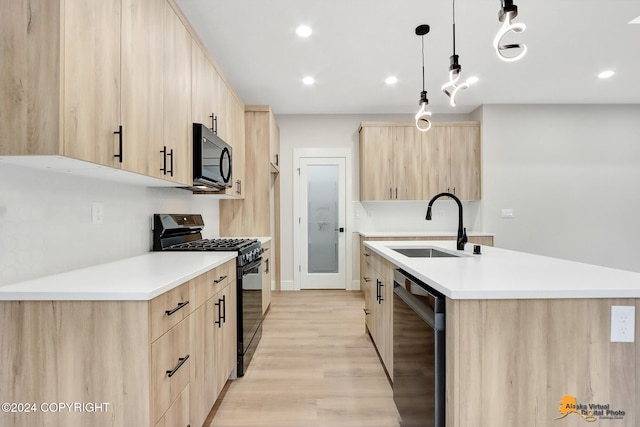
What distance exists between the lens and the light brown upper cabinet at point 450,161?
14.5 feet

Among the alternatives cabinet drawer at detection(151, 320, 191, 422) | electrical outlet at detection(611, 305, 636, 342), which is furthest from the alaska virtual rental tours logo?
cabinet drawer at detection(151, 320, 191, 422)

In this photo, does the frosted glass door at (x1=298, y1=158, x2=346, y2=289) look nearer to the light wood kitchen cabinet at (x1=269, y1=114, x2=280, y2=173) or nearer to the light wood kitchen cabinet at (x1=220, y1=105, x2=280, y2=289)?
the light wood kitchen cabinet at (x1=269, y1=114, x2=280, y2=173)

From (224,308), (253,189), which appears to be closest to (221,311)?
(224,308)

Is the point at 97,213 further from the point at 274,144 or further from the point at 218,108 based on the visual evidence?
the point at 274,144

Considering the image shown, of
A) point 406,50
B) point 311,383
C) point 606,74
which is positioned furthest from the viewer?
point 606,74

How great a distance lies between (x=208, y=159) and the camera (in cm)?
232

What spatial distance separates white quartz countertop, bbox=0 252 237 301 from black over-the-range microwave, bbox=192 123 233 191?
75 centimetres

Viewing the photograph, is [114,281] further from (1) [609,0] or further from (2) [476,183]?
(2) [476,183]

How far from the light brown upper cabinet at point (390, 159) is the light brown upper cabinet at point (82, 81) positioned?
3199 mm

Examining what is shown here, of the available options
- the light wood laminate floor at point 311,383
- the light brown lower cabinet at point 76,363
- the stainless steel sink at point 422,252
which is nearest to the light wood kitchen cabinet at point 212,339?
the light wood laminate floor at point 311,383

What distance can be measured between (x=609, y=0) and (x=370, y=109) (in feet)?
8.82

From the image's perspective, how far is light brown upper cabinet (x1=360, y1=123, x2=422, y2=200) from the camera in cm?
441

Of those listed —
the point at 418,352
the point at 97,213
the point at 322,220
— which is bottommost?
the point at 418,352

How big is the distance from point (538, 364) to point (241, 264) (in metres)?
1.79
